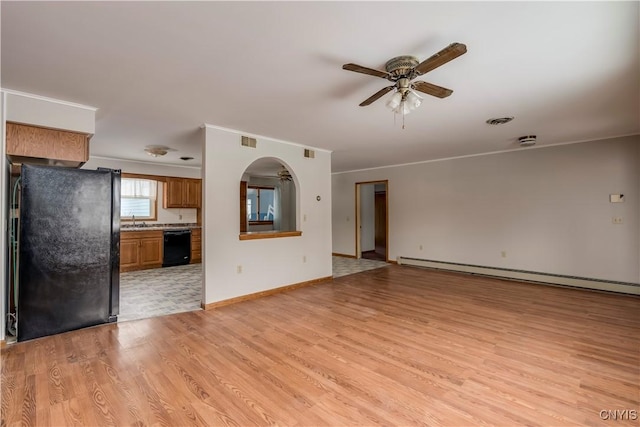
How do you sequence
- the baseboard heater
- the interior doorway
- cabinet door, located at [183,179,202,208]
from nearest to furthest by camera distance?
the baseboard heater
cabinet door, located at [183,179,202,208]
the interior doorway

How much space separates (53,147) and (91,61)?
1.34 m

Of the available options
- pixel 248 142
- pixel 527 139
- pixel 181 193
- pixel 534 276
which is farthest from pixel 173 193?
pixel 534 276

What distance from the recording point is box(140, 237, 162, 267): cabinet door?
6250 mm

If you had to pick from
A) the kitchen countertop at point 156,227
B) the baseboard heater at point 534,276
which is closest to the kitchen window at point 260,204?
the kitchen countertop at point 156,227

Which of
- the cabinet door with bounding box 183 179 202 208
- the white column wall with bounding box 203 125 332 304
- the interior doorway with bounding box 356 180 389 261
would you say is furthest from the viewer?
the interior doorway with bounding box 356 180 389 261

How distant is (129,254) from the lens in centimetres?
607

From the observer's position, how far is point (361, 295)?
4441 millimetres

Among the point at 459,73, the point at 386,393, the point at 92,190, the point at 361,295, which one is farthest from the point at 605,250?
the point at 92,190

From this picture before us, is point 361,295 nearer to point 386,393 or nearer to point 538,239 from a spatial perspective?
point 386,393

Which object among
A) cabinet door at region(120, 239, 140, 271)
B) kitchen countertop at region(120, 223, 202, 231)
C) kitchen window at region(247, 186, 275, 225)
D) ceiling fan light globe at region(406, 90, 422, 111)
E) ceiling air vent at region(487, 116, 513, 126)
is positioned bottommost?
cabinet door at region(120, 239, 140, 271)

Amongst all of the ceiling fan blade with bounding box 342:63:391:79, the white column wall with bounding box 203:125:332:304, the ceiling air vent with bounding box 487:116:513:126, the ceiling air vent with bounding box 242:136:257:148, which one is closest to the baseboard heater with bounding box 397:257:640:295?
the white column wall with bounding box 203:125:332:304

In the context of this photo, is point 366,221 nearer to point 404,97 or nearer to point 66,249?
point 404,97

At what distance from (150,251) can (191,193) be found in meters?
1.73

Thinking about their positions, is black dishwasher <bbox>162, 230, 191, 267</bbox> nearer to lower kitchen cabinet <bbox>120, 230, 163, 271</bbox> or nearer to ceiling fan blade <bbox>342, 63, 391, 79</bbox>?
lower kitchen cabinet <bbox>120, 230, 163, 271</bbox>
